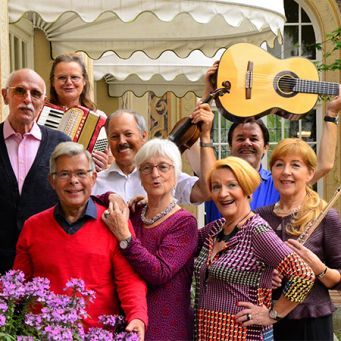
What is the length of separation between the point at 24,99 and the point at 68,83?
1.02 m

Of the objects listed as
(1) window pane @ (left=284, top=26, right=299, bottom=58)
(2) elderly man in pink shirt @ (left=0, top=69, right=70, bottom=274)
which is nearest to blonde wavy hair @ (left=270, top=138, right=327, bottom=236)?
(2) elderly man in pink shirt @ (left=0, top=69, right=70, bottom=274)

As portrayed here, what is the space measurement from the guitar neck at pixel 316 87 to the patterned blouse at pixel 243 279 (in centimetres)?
104

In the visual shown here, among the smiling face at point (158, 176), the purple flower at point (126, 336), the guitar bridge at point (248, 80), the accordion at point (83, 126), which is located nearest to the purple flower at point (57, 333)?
the purple flower at point (126, 336)

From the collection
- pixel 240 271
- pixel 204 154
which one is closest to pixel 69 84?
pixel 204 154

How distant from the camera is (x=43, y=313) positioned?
320cm

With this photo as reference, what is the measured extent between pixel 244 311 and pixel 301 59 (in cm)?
163

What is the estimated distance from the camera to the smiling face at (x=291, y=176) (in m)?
4.03

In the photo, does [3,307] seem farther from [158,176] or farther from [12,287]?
[158,176]

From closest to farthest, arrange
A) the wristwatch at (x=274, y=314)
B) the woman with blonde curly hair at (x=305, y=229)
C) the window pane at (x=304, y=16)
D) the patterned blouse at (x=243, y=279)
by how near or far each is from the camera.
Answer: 1. the patterned blouse at (x=243, y=279)
2. the wristwatch at (x=274, y=314)
3. the woman with blonde curly hair at (x=305, y=229)
4. the window pane at (x=304, y=16)

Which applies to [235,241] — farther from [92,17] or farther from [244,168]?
[92,17]

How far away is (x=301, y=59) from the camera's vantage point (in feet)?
15.6

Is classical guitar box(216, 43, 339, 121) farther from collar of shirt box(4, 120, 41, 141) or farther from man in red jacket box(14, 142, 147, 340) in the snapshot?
man in red jacket box(14, 142, 147, 340)

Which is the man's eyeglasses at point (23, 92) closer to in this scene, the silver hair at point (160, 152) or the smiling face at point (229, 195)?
the silver hair at point (160, 152)

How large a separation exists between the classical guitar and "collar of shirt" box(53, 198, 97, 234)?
1120mm
